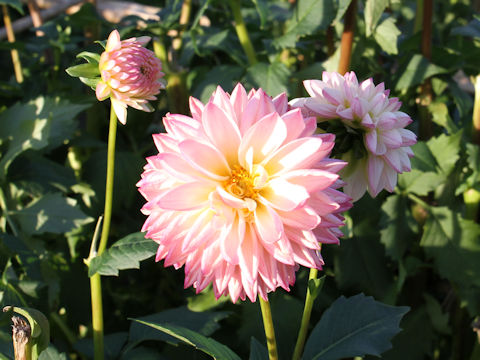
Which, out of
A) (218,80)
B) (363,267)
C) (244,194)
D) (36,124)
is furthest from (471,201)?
(36,124)

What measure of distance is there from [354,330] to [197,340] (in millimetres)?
282

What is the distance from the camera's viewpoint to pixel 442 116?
1.13 meters

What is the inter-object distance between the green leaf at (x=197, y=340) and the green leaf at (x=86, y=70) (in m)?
0.32

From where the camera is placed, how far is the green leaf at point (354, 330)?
81 cm

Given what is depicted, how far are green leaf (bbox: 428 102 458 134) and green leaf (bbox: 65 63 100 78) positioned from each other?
0.71m

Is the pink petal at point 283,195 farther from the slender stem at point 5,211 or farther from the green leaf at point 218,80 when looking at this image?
the slender stem at point 5,211

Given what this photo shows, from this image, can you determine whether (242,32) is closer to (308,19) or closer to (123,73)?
(308,19)

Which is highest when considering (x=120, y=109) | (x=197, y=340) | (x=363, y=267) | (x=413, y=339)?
(x=120, y=109)

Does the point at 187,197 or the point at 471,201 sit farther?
the point at 471,201

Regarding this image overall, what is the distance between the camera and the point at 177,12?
1285mm

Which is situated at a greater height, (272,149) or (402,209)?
(272,149)

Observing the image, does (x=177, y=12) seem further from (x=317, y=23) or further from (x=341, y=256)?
(x=341, y=256)

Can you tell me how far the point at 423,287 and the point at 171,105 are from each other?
2.34 ft

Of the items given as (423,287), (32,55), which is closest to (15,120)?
(32,55)
